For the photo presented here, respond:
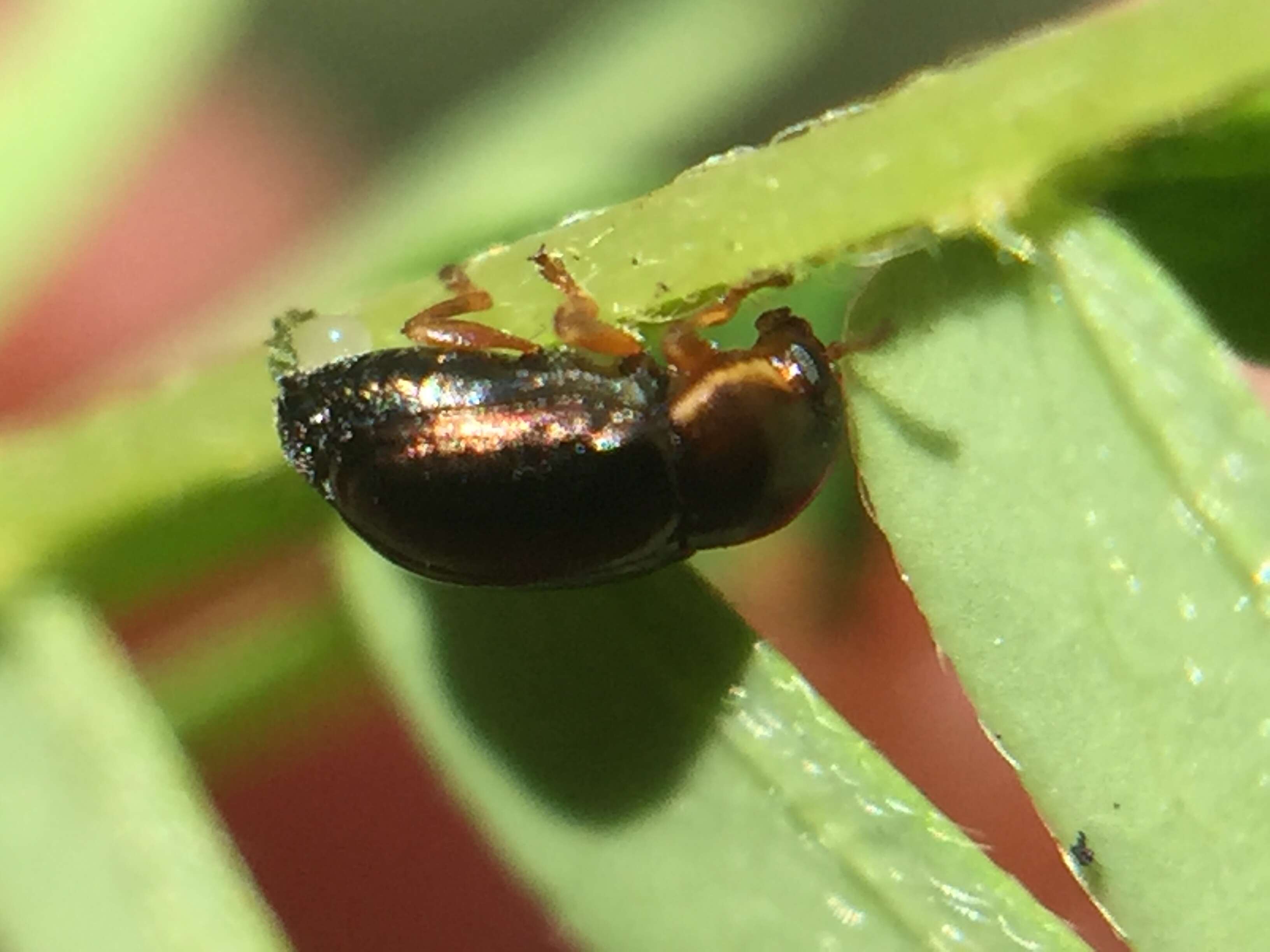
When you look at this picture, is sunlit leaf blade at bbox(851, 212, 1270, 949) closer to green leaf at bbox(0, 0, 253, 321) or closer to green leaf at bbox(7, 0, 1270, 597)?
green leaf at bbox(7, 0, 1270, 597)

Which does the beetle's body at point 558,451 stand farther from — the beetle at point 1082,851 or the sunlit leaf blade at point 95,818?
the beetle at point 1082,851

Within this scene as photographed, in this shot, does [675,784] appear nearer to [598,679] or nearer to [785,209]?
[598,679]

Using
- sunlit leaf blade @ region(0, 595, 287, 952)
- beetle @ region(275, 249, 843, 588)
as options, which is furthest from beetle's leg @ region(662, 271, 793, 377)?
sunlit leaf blade @ region(0, 595, 287, 952)

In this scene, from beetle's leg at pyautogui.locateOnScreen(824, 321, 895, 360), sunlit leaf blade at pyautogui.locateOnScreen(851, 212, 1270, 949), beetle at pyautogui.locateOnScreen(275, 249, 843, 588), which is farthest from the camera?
beetle at pyautogui.locateOnScreen(275, 249, 843, 588)

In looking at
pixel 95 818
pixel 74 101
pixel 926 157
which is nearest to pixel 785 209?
pixel 926 157

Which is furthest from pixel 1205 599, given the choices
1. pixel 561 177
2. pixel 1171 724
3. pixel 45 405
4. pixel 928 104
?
pixel 561 177

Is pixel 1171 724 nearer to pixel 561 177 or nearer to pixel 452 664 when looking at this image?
pixel 452 664
